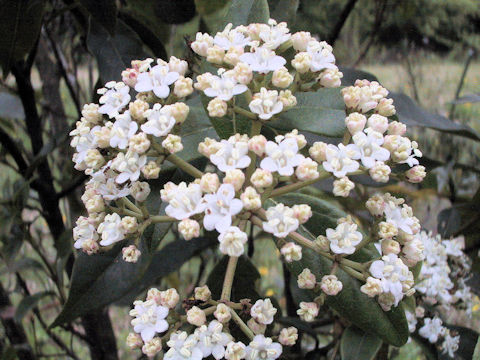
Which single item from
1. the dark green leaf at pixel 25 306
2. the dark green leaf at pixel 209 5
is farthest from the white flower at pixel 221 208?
the dark green leaf at pixel 25 306

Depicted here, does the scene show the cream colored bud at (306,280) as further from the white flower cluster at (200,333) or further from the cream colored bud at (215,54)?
the cream colored bud at (215,54)

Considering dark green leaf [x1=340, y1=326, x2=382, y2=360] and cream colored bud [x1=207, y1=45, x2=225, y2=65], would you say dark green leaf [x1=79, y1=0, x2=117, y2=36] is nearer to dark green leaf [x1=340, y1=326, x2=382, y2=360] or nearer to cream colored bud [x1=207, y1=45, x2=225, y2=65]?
cream colored bud [x1=207, y1=45, x2=225, y2=65]

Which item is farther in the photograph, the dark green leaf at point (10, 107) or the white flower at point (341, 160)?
the dark green leaf at point (10, 107)

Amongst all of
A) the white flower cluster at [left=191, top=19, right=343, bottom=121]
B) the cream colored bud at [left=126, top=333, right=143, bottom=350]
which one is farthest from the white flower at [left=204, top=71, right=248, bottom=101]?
the cream colored bud at [left=126, top=333, right=143, bottom=350]

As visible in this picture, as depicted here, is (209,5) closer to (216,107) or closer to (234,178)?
(216,107)

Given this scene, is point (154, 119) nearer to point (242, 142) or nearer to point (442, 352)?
point (242, 142)

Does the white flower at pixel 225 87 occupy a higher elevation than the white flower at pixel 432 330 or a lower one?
higher
